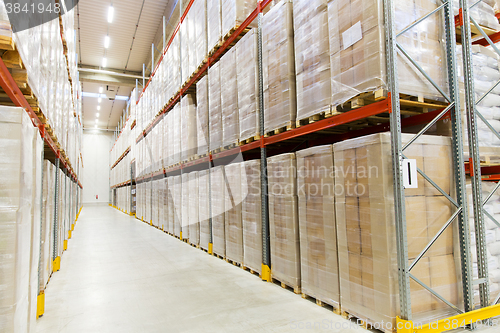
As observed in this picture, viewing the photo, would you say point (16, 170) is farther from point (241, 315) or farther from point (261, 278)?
point (261, 278)

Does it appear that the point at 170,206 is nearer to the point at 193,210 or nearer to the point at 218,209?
the point at 193,210

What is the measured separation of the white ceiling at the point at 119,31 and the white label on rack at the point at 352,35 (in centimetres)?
1178

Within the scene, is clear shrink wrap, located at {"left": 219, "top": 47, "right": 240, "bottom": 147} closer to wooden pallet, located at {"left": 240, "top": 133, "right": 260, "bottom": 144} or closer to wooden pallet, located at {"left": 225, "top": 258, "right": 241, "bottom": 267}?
wooden pallet, located at {"left": 240, "top": 133, "right": 260, "bottom": 144}

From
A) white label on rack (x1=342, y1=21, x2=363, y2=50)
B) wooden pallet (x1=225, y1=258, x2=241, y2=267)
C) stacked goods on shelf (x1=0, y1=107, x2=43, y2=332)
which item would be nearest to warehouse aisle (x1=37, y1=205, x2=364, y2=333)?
wooden pallet (x1=225, y1=258, x2=241, y2=267)

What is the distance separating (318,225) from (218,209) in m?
2.89

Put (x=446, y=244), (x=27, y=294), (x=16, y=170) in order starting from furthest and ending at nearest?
(x=446, y=244) → (x=27, y=294) → (x=16, y=170)

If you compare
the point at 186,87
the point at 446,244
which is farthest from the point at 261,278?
the point at 186,87

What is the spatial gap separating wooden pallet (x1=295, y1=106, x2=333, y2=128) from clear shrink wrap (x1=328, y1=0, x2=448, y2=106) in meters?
0.17

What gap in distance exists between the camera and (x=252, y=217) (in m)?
5.02

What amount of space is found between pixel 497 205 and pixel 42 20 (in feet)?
17.0

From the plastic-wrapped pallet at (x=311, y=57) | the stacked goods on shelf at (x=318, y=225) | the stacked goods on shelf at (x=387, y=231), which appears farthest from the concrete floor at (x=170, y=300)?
the plastic-wrapped pallet at (x=311, y=57)

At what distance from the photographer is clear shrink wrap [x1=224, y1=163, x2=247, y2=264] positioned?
5.39 meters

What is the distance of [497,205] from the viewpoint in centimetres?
343

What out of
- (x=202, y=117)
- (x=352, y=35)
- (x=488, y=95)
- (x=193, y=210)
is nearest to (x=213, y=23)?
(x=202, y=117)
